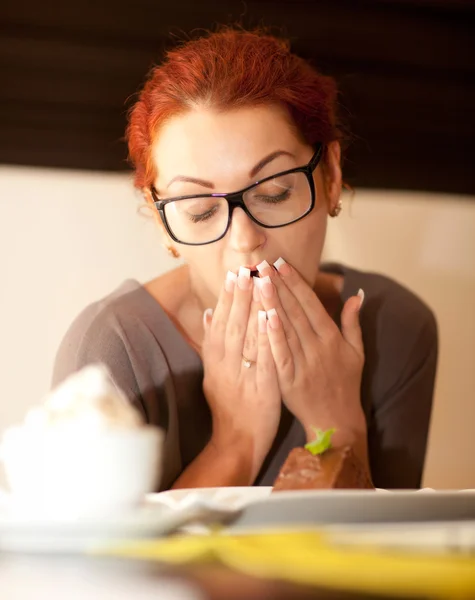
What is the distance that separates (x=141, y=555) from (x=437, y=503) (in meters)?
0.24

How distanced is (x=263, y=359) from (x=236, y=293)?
0.10 metres

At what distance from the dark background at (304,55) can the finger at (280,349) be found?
0.92 feet

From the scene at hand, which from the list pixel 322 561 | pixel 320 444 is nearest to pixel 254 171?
pixel 320 444

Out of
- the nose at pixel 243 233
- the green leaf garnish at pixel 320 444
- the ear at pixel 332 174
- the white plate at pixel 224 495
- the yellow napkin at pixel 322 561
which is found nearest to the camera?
the yellow napkin at pixel 322 561

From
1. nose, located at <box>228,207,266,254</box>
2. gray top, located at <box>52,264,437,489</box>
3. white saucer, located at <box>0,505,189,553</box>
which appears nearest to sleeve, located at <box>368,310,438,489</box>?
gray top, located at <box>52,264,437,489</box>

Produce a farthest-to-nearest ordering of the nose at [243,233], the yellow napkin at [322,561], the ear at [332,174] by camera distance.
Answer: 1. the ear at [332,174]
2. the nose at [243,233]
3. the yellow napkin at [322,561]

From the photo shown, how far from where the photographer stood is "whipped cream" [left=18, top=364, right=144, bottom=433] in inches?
23.6

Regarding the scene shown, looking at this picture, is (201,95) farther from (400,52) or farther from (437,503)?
(437,503)

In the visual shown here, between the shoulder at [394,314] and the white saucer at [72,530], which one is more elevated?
the shoulder at [394,314]

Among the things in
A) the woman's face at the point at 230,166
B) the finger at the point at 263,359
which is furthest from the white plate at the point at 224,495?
the woman's face at the point at 230,166

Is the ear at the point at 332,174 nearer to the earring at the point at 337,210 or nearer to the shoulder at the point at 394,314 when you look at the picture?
the earring at the point at 337,210

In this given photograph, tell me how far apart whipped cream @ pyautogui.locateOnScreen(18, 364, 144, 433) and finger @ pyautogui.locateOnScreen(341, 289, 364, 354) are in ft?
1.75

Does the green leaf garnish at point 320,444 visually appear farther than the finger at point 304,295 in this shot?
No

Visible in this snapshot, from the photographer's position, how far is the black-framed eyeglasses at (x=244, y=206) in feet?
3.38
